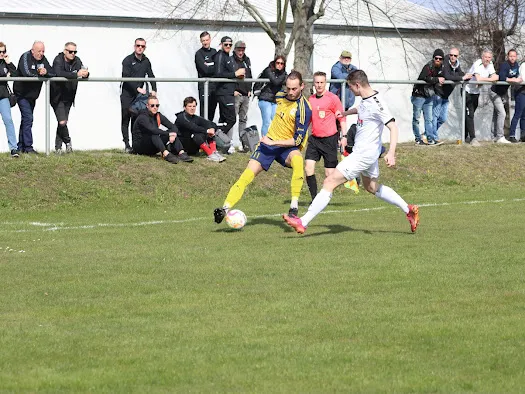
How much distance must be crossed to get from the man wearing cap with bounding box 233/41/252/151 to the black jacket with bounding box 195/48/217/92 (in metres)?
0.44

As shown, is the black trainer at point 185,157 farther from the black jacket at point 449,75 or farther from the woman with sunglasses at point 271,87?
the black jacket at point 449,75

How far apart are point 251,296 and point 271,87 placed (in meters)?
12.1

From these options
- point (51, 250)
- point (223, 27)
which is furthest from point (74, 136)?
point (51, 250)

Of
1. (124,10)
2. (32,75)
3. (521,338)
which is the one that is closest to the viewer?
(521,338)

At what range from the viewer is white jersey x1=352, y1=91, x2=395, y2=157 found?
1362 cm

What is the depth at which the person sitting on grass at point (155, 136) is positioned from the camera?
1973cm

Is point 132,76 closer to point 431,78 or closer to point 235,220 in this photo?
point 431,78

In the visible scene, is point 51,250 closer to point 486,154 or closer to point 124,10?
point 486,154

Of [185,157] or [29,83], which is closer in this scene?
[29,83]

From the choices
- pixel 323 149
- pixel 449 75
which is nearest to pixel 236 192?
pixel 323 149

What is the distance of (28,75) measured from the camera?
1919 centimetres

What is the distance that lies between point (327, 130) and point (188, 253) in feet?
17.1

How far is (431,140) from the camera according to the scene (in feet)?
81.4

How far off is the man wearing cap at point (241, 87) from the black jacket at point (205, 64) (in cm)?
44
